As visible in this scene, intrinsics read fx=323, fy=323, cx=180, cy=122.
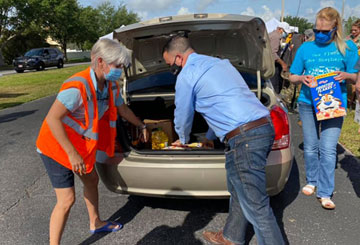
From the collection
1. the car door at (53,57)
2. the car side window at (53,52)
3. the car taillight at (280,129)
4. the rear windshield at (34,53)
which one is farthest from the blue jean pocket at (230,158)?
the car side window at (53,52)

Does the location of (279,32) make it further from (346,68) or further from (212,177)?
(212,177)

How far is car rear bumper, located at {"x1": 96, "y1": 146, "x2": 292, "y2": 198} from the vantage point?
2.67 m

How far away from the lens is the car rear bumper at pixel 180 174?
8.76 feet

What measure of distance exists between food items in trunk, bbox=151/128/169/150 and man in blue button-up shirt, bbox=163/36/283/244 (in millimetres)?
1364

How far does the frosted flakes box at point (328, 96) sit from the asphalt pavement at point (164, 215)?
3.17ft

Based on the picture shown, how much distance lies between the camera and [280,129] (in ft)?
8.86

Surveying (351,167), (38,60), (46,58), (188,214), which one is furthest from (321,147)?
(46,58)

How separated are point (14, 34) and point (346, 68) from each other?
44480mm

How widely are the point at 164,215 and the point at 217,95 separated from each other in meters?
1.69

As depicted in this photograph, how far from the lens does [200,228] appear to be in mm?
2975

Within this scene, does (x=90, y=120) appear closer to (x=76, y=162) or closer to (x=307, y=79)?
(x=76, y=162)

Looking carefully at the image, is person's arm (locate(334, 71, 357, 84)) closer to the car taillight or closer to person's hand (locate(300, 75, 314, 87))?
person's hand (locate(300, 75, 314, 87))

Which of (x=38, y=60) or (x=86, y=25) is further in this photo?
(x=86, y=25)

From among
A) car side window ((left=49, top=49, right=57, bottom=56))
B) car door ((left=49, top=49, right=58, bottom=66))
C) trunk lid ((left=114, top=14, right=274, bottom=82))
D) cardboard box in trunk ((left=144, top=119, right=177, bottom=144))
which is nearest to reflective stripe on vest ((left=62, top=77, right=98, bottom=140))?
trunk lid ((left=114, top=14, right=274, bottom=82))
